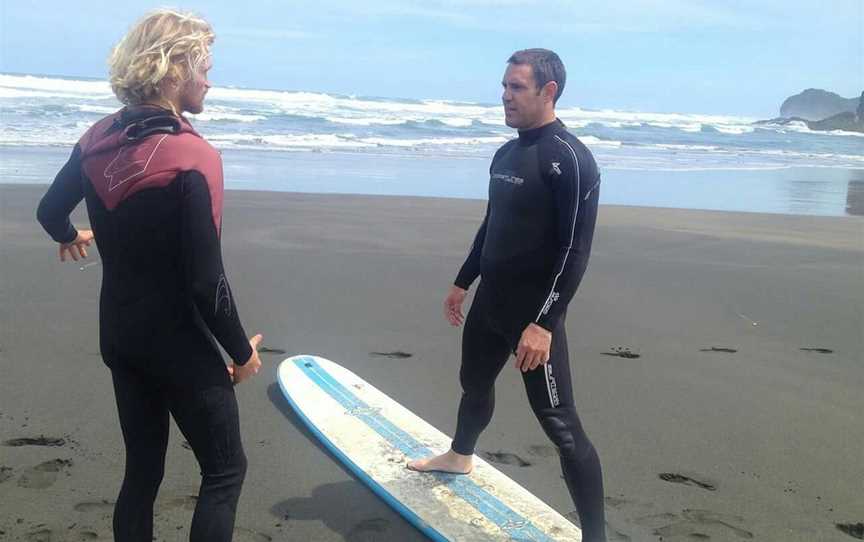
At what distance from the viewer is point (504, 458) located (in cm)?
338

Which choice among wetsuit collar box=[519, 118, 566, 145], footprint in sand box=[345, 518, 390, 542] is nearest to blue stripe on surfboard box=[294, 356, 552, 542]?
footprint in sand box=[345, 518, 390, 542]

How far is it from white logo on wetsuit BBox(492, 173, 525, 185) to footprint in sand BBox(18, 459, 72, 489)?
1990 mm

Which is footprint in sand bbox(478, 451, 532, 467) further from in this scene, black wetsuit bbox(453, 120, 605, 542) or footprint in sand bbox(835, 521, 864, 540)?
footprint in sand bbox(835, 521, 864, 540)

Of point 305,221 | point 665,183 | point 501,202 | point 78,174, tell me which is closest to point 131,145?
point 78,174

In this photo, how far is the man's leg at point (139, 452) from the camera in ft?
6.72

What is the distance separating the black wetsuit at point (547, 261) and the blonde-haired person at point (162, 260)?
3.23 feet

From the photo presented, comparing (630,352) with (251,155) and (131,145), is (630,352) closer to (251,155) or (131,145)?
(131,145)

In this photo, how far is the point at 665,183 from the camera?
14.3m

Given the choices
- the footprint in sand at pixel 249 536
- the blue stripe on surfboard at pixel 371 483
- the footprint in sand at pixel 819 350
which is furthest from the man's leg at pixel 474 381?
the footprint in sand at pixel 819 350

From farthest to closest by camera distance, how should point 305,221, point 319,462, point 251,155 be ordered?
point 251,155, point 305,221, point 319,462

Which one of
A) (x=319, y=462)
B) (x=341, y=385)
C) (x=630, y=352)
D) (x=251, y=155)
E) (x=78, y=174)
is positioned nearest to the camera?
(x=78, y=174)

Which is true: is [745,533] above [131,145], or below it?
below

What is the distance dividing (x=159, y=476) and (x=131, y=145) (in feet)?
3.02

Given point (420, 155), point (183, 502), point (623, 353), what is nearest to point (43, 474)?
point (183, 502)
